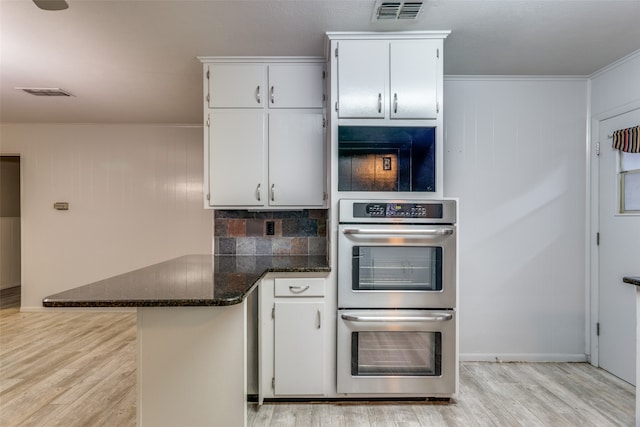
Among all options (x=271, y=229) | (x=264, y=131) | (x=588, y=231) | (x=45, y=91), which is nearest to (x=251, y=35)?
(x=264, y=131)

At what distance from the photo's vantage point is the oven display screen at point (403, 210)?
7.52 ft

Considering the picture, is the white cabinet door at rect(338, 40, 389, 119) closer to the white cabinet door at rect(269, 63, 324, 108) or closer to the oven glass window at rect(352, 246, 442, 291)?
the white cabinet door at rect(269, 63, 324, 108)

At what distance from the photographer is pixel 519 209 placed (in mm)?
3061

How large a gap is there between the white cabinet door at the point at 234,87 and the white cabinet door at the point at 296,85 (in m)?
0.09

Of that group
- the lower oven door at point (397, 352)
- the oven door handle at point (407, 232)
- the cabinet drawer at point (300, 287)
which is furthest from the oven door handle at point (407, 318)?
the oven door handle at point (407, 232)

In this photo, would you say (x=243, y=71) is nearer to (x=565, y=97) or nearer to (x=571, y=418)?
(x=565, y=97)

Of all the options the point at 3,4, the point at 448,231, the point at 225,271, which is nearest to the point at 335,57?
the point at 448,231

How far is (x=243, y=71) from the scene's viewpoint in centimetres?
272

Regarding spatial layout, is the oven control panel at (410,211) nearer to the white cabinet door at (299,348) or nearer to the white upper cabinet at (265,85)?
the white cabinet door at (299,348)

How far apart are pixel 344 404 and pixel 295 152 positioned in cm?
180

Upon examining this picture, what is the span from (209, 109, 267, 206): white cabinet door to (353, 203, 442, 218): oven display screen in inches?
34.9

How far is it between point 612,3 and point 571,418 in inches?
96.7

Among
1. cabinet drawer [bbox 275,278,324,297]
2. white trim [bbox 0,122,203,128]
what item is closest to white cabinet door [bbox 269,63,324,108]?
→ cabinet drawer [bbox 275,278,324,297]

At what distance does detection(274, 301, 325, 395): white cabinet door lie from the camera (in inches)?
91.7
